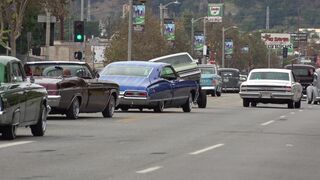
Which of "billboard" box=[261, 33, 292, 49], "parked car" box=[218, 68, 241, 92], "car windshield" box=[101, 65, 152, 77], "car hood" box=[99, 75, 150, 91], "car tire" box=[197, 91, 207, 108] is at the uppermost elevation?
"billboard" box=[261, 33, 292, 49]

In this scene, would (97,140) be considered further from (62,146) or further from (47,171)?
(47,171)

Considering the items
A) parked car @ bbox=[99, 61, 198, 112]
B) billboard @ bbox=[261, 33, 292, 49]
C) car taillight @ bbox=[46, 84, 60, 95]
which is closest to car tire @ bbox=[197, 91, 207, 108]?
parked car @ bbox=[99, 61, 198, 112]

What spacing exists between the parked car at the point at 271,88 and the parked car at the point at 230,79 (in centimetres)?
3070

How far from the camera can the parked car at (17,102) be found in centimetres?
1595

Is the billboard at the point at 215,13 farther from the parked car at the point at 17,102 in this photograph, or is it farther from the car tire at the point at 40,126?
the parked car at the point at 17,102

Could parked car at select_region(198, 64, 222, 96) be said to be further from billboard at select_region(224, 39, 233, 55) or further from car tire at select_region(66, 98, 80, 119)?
billboard at select_region(224, 39, 233, 55)

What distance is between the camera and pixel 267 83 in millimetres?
36031

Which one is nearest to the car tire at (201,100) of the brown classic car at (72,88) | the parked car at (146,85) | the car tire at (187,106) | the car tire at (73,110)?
the car tire at (187,106)

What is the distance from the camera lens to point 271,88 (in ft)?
118

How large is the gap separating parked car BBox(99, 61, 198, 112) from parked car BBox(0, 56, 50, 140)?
9.14 meters

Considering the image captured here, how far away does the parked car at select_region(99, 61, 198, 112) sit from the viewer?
27.2 meters

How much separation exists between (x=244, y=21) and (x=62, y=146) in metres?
185

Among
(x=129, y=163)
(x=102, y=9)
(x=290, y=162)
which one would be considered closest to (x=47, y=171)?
(x=129, y=163)

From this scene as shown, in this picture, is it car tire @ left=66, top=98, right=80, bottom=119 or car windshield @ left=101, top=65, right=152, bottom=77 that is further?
car windshield @ left=101, top=65, right=152, bottom=77
